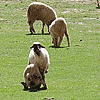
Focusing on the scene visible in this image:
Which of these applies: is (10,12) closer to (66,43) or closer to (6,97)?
(66,43)

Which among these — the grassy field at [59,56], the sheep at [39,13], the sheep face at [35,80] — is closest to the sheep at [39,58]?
the sheep face at [35,80]

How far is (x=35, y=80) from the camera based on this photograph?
38.7 feet

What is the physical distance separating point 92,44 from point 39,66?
34.1 feet

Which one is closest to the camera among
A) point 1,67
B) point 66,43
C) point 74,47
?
point 1,67

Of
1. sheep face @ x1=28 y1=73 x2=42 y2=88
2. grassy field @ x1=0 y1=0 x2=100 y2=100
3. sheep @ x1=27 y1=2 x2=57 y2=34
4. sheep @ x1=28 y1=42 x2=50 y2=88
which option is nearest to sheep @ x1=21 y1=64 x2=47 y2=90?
sheep face @ x1=28 y1=73 x2=42 y2=88

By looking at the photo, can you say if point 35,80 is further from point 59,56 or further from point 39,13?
point 39,13

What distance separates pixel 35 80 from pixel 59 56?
6841 mm

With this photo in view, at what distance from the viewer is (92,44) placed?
22.0m

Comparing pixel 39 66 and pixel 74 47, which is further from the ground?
pixel 39 66

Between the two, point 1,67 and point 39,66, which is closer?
point 39,66

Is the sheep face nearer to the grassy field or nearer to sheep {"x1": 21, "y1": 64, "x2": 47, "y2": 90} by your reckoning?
sheep {"x1": 21, "y1": 64, "x2": 47, "y2": 90}

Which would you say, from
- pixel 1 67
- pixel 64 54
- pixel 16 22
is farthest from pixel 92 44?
pixel 16 22

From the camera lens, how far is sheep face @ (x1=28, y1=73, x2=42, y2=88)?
462 inches

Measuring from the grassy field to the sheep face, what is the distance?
0.37 metres
